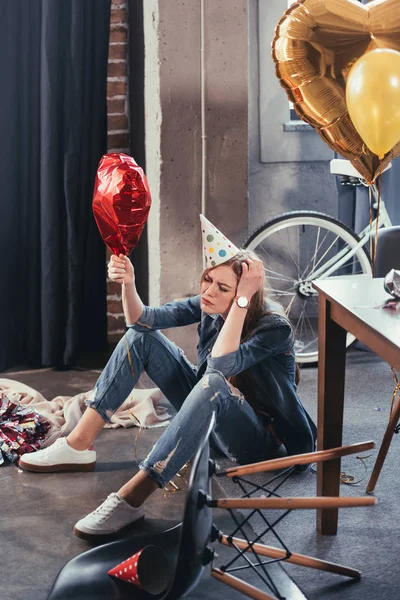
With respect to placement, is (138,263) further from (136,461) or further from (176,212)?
(136,461)

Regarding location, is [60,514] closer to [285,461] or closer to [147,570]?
[147,570]

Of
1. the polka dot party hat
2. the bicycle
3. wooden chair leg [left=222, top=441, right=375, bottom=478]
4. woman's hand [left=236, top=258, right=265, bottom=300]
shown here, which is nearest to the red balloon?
the polka dot party hat

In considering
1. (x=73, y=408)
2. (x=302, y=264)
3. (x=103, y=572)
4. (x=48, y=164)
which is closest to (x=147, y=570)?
(x=103, y=572)

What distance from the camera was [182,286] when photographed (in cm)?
305

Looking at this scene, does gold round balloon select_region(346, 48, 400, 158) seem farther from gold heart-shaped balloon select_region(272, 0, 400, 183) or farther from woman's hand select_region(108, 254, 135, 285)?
woman's hand select_region(108, 254, 135, 285)

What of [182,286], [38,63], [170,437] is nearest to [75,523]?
[170,437]

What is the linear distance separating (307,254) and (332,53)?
1899mm

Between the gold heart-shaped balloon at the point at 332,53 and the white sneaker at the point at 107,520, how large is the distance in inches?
39.0

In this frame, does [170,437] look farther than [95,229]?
No

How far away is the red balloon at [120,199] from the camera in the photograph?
2.03 m

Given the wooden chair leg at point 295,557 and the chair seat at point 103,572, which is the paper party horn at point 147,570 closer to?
the chair seat at point 103,572

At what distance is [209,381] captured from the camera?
1.95 metres

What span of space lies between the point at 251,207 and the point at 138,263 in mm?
674

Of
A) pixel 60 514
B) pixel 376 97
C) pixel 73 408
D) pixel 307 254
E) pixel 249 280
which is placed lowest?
pixel 60 514
